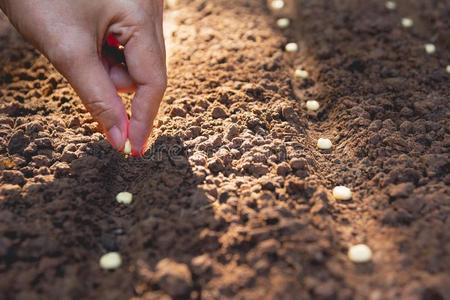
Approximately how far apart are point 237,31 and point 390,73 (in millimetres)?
798

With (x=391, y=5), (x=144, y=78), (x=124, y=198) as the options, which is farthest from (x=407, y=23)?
(x=124, y=198)

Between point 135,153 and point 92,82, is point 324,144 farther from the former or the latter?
point 92,82

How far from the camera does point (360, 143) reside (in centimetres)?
202

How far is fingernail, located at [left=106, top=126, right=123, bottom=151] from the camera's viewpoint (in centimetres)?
188

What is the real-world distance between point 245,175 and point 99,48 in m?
0.70

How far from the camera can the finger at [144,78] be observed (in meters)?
1.88

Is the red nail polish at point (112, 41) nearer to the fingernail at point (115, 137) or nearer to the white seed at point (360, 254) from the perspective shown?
the fingernail at point (115, 137)

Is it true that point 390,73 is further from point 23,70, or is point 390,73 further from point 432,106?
point 23,70

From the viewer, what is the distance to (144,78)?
1884 millimetres

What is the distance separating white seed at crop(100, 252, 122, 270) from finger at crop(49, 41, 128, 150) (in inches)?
19.9

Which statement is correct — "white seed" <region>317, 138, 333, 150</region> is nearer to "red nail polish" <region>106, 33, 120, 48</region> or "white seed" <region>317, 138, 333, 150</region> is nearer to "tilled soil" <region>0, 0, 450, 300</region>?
"tilled soil" <region>0, 0, 450, 300</region>

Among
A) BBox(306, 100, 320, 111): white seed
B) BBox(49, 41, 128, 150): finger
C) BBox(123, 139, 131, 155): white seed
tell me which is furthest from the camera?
BBox(306, 100, 320, 111): white seed

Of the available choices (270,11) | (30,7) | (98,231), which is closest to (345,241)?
(98,231)

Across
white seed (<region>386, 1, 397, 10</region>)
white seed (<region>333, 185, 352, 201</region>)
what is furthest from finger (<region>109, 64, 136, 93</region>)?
white seed (<region>386, 1, 397, 10</region>)
